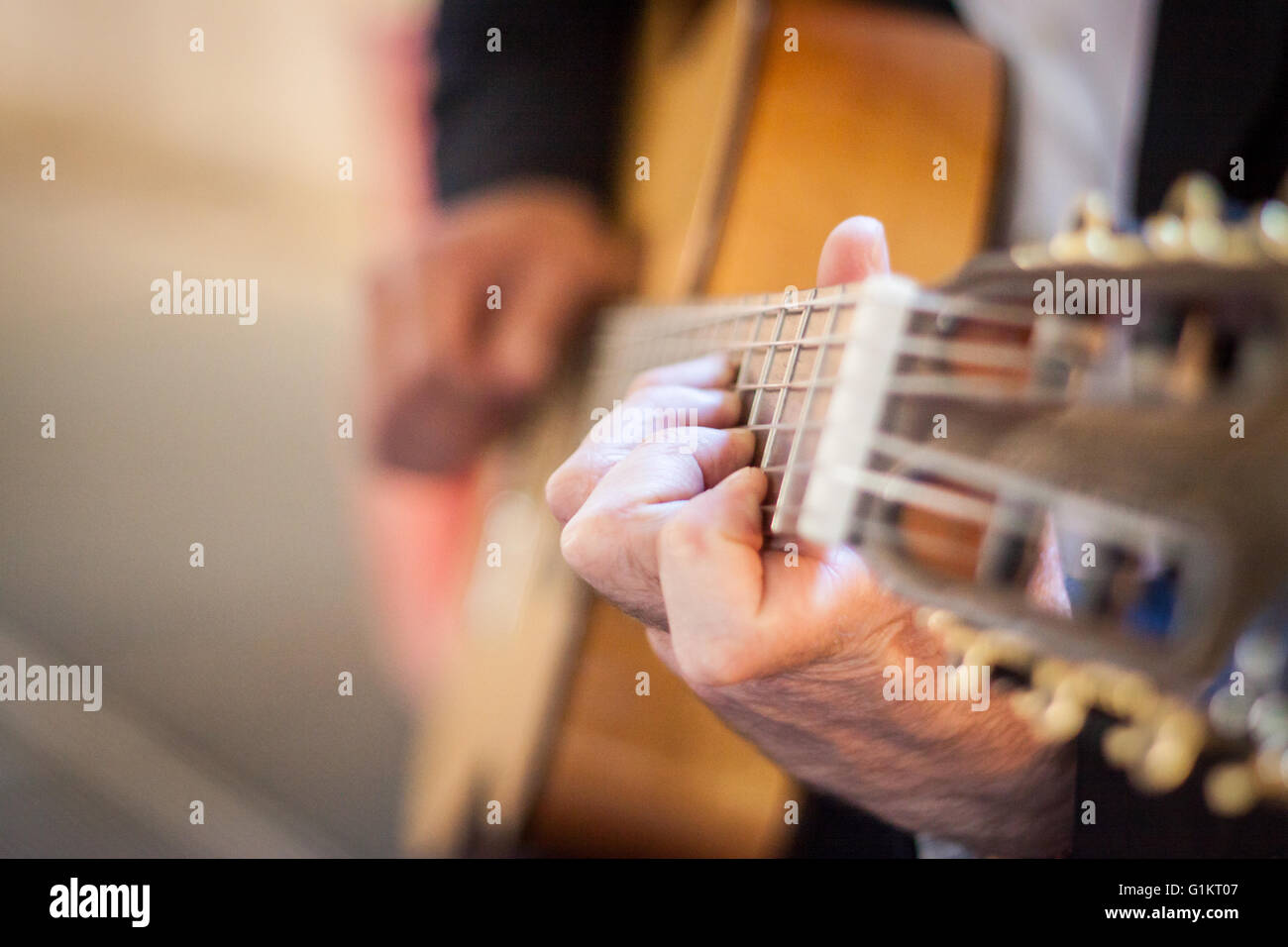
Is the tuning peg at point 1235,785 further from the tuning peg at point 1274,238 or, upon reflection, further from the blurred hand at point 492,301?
the blurred hand at point 492,301

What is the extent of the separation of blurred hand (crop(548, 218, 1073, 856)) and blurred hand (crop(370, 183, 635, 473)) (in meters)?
0.30

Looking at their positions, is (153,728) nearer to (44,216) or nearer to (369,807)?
(369,807)

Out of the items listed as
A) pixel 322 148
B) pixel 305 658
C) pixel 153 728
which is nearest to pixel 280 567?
pixel 305 658

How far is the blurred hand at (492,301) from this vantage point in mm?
695

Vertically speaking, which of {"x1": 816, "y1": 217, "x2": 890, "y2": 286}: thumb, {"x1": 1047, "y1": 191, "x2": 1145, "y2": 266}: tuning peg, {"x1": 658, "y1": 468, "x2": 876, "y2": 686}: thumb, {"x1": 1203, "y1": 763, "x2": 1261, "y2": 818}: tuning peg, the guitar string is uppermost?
{"x1": 816, "y1": 217, "x2": 890, "y2": 286}: thumb

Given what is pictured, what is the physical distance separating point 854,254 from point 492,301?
0.42m

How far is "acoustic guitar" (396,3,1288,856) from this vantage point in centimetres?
22

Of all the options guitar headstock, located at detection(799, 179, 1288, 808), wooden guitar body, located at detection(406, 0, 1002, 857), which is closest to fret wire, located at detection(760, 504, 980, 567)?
guitar headstock, located at detection(799, 179, 1288, 808)

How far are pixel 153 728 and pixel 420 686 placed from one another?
316 mm

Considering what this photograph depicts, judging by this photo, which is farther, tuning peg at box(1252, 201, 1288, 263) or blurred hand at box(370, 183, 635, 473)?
blurred hand at box(370, 183, 635, 473)

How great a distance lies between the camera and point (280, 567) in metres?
1.15

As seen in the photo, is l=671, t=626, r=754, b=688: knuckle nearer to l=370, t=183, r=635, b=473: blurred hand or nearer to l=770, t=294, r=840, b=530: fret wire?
l=770, t=294, r=840, b=530: fret wire

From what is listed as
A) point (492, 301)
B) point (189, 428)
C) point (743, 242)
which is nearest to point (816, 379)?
point (743, 242)
